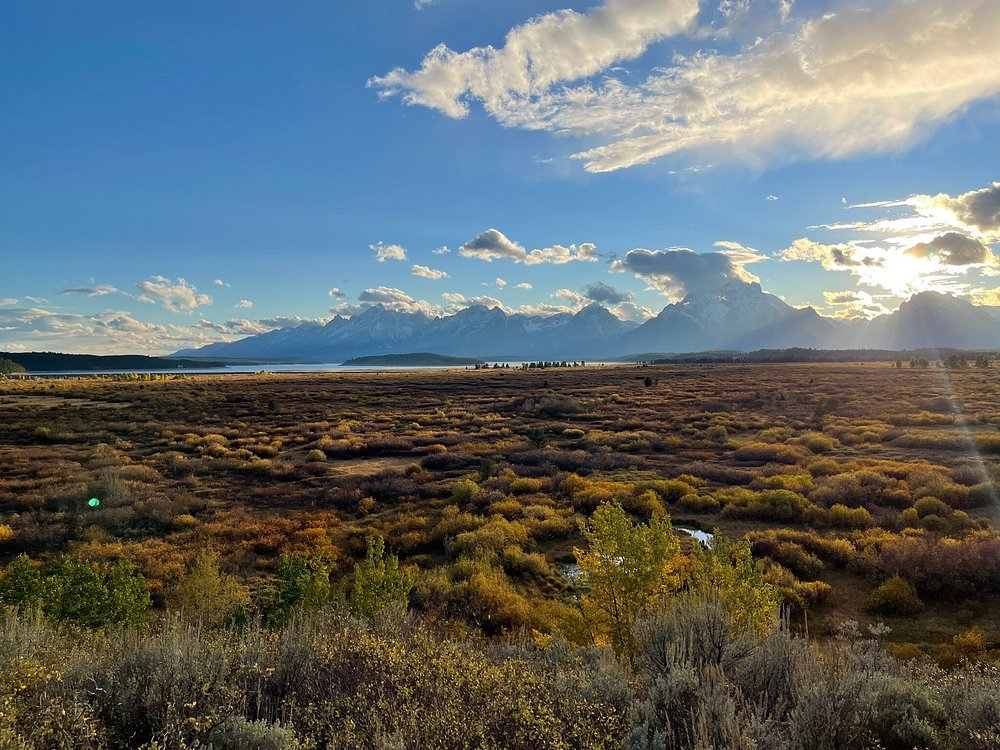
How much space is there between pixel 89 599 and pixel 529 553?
1063 centimetres

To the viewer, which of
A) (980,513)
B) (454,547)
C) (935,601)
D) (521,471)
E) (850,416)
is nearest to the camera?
(935,601)

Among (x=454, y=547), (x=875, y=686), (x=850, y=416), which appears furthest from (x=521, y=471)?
(x=850, y=416)

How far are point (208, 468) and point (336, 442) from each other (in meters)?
8.16

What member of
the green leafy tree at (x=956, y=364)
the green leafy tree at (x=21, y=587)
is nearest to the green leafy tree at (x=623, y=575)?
the green leafy tree at (x=21, y=587)

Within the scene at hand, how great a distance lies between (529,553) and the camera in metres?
15.7

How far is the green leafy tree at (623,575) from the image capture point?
7.70 meters

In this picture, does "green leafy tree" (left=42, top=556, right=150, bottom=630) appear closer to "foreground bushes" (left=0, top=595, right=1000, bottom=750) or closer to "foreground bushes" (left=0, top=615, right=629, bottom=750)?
"foreground bushes" (left=0, top=615, right=629, bottom=750)

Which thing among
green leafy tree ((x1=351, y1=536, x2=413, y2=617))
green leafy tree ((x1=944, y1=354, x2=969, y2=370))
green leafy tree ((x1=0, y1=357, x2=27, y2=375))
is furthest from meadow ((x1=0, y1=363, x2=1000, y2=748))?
green leafy tree ((x1=0, y1=357, x2=27, y2=375))

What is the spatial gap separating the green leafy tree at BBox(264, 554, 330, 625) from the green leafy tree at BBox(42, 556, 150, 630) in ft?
7.32

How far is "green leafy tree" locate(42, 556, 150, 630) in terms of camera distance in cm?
848

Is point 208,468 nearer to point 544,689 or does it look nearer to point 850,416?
point 544,689

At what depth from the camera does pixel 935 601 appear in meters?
11.9

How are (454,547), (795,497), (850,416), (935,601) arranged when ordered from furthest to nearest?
(850,416) < (795,497) < (454,547) < (935,601)

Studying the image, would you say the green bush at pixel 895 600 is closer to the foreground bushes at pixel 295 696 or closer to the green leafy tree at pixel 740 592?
the green leafy tree at pixel 740 592
